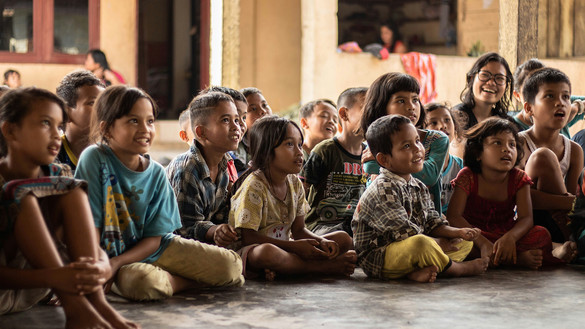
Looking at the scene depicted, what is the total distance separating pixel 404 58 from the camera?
31.6 feet

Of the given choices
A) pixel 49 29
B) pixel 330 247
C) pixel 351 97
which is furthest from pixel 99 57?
pixel 330 247

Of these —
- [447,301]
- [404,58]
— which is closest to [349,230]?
[447,301]

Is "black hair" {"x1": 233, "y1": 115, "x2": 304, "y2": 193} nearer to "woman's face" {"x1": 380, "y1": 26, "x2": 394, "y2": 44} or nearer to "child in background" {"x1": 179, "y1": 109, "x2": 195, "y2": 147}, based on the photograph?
"child in background" {"x1": 179, "y1": 109, "x2": 195, "y2": 147}

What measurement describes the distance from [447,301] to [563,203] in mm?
1372

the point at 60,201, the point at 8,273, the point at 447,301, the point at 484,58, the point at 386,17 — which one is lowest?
the point at 447,301

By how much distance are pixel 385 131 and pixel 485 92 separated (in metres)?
1.52

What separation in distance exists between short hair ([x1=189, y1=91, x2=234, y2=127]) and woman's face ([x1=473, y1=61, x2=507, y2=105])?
6.17 feet

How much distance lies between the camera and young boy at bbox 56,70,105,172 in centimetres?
348

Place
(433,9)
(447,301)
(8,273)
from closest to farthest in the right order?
(8,273), (447,301), (433,9)

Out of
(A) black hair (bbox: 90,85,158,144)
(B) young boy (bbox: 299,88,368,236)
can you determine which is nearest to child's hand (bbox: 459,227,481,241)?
(B) young boy (bbox: 299,88,368,236)

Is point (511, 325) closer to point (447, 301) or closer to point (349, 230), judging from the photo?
point (447, 301)

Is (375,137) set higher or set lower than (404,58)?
lower

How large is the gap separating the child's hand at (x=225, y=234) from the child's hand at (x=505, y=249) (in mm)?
1336

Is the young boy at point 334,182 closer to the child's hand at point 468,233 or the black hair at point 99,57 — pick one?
the child's hand at point 468,233
